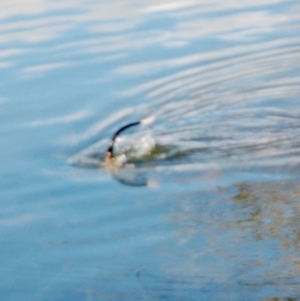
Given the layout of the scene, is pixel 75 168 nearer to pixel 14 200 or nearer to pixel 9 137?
pixel 14 200

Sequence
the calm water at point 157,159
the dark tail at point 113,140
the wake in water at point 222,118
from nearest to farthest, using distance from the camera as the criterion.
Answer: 1. the calm water at point 157,159
2. the wake in water at point 222,118
3. the dark tail at point 113,140

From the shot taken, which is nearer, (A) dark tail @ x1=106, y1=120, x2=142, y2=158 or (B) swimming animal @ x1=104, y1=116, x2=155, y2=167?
(B) swimming animal @ x1=104, y1=116, x2=155, y2=167

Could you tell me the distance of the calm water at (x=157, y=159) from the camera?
3850 mm

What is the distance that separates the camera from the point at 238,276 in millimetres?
3697

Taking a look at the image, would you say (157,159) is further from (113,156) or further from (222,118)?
(222,118)

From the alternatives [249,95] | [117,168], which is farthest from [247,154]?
[249,95]

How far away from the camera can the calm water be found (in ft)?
12.6

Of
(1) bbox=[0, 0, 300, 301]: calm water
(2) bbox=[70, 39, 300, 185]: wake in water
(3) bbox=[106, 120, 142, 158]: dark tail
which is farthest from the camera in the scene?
(3) bbox=[106, 120, 142, 158]: dark tail

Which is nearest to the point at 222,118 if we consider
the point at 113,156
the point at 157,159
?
the point at 157,159

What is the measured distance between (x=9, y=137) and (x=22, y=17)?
13.4 ft

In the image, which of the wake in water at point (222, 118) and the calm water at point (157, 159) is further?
the wake in water at point (222, 118)

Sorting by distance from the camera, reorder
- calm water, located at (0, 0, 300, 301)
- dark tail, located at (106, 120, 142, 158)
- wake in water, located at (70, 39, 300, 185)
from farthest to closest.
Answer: dark tail, located at (106, 120, 142, 158)
wake in water, located at (70, 39, 300, 185)
calm water, located at (0, 0, 300, 301)

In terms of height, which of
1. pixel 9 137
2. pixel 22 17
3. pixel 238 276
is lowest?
pixel 238 276

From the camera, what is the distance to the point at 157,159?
5250 millimetres
